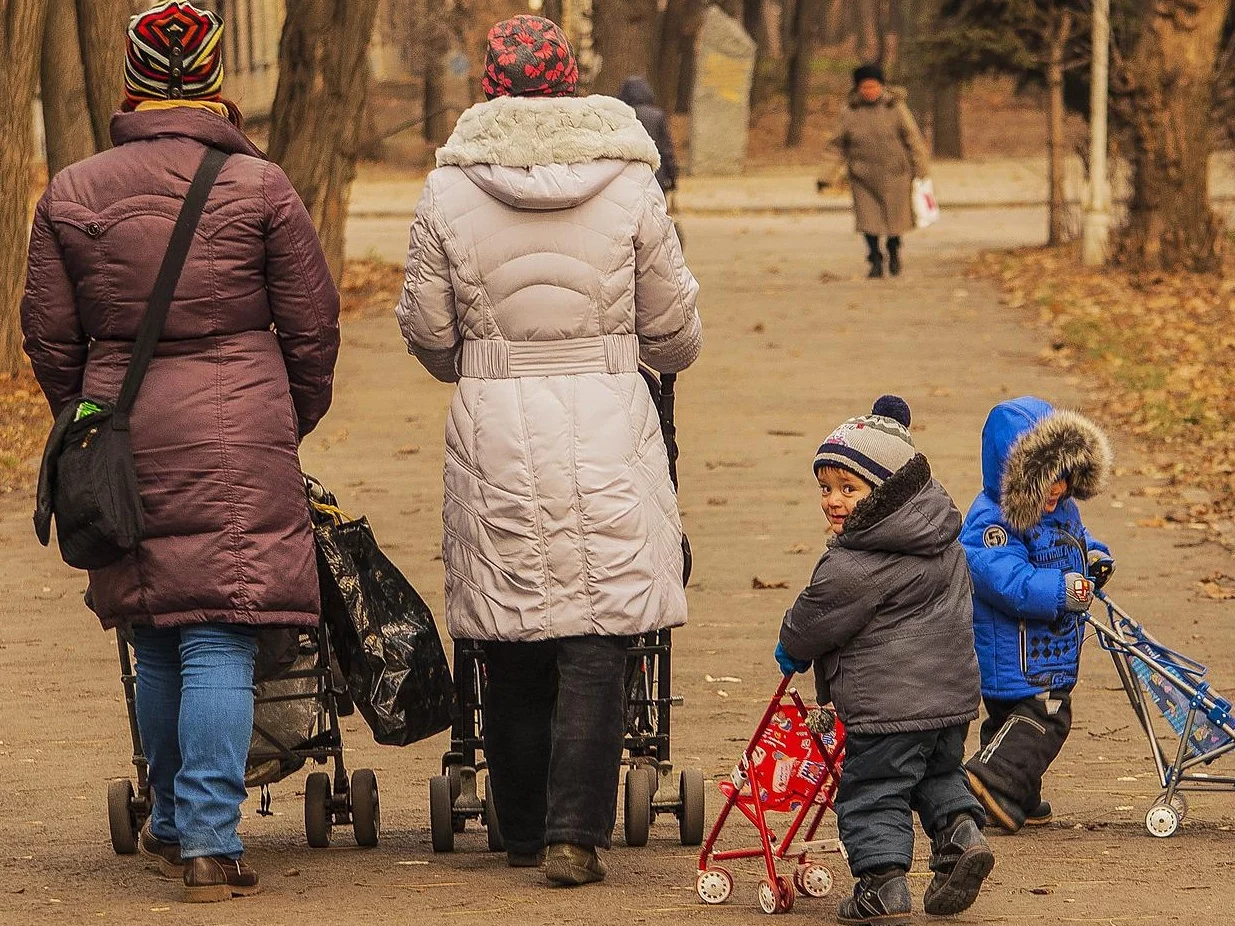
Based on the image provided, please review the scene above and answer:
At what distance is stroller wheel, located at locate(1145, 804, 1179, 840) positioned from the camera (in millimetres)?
Result: 5711

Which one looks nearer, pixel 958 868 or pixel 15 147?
pixel 958 868

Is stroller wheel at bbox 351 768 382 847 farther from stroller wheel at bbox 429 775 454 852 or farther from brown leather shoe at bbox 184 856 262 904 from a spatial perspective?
brown leather shoe at bbox 184 856 262 904

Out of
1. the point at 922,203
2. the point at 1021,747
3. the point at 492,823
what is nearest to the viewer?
the point at 492,823

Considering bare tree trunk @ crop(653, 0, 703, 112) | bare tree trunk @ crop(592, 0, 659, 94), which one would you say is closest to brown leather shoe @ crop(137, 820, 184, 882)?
bare tree trunk @ crop(592, 0, 659, 94)

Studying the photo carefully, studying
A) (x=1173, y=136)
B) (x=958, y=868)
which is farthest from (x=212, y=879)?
(x=1173, y=136)

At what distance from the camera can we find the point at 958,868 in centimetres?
459

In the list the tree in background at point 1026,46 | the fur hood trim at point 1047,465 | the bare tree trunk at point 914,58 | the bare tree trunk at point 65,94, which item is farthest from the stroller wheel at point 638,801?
the bare tree trunk at point 914,58

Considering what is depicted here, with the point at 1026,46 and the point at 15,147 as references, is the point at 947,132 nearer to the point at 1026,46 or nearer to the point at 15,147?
the point at 1026,46

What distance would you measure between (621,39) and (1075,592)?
2521 cm

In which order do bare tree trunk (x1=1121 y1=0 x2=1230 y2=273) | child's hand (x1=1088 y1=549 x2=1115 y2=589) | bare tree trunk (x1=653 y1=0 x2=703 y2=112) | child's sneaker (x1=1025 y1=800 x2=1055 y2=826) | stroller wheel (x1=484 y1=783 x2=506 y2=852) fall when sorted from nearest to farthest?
stroller wheel (x1=484 y1=783 x2=506 y2=852) → child's hand (x1=1088 y1=549 x2=1115 y2=589) → child's sneaker (x1=1025 y1=800 x2=1055 y2=826) → bare tree trunk (x1=1121 y1=0 x2=1230 y2=273) → bare tree trunk (x1=653 y1=0 x2=703 y2=112)

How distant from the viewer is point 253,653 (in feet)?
16.1

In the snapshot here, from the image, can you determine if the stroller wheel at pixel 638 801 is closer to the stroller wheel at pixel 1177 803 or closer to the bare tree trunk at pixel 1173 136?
the stroller wheel at pixel 1177 803

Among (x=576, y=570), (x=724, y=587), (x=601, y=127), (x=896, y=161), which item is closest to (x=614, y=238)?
(x=601, y=127)

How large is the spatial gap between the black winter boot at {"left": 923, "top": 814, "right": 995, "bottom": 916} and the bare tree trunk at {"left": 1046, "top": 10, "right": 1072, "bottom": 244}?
61.8 feet
